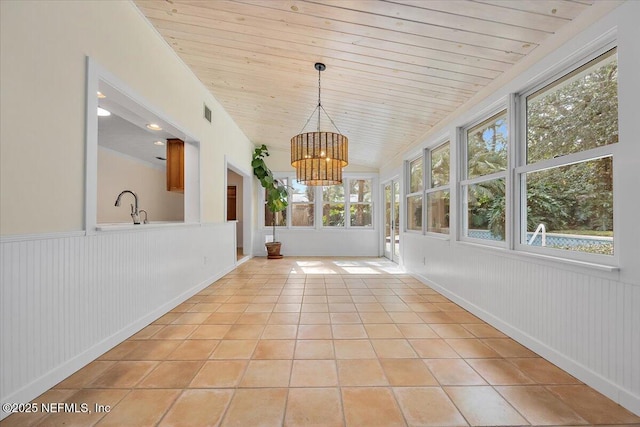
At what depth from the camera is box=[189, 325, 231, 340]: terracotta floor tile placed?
90.4 inches

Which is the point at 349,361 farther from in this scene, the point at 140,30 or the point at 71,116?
the point at 140,30

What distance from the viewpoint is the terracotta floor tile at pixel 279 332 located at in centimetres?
229

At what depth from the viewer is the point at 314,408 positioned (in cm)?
146

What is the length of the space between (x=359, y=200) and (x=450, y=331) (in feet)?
16.1

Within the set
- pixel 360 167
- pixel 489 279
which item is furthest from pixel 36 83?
pixel 360 167

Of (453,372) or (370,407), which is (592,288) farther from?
(370,407)

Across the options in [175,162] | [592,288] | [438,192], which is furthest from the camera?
[438,192]

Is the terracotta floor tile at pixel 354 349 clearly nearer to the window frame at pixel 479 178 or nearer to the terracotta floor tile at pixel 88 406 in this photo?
the terracotta floor tile at pixel 88 406

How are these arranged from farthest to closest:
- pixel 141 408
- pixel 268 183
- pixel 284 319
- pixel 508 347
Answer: pixel 268 183 < pixel 284 319 < pixel 508 347 < pixel 141 408

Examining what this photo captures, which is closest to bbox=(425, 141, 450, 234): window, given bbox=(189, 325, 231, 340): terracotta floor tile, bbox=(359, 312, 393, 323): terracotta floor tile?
bbox=(359, 312, 393, 323): terracotta floor tile

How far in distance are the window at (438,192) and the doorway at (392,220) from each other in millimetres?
1515

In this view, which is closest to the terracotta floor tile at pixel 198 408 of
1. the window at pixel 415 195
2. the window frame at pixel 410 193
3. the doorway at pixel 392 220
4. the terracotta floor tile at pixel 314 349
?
the terracotta floor tile at pixel 314 349

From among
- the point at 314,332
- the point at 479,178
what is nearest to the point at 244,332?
the point at 314,332

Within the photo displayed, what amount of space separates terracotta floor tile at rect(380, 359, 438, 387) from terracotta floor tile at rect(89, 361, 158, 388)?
1.60 metres
